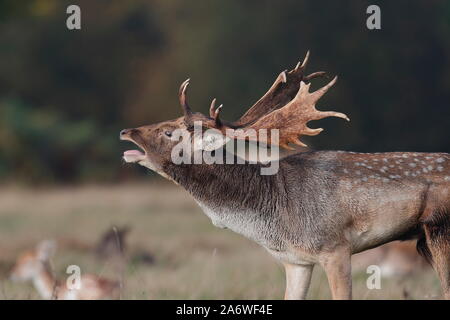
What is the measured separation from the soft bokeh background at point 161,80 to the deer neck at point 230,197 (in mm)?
11350

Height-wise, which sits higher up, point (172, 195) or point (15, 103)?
point (15, 103)

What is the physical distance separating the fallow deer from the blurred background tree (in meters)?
18.4

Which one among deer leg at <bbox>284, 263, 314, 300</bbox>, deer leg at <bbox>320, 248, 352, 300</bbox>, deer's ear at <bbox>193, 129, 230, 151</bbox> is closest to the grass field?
deer leg at <bbox>284, 263, 314, 300</bbox>

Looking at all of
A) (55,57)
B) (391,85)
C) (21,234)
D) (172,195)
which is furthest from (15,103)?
(21,234)

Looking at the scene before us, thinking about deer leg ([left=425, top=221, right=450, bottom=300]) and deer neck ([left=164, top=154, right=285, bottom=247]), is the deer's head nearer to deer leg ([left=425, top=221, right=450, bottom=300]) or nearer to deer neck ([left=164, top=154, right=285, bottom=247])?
deer neck ([left=164, top=154, right=285, bottom=247])

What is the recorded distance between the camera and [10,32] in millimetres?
32250

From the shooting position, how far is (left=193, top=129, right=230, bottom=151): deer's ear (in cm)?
654

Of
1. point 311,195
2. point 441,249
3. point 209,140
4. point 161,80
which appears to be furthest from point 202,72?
point 441,249

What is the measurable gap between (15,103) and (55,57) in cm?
407

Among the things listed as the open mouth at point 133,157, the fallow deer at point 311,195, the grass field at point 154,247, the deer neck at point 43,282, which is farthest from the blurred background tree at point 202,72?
the fallow deer at point 311,195

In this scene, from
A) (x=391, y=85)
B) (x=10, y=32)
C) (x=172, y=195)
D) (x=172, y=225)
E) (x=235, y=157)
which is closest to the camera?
(x=235, y=157)

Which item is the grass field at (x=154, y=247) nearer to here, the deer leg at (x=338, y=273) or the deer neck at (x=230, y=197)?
the deer neck at (x=230, y=197)

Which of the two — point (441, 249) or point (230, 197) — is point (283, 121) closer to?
point (230, 197)

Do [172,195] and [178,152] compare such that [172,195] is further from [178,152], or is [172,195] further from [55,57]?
[178,152]
